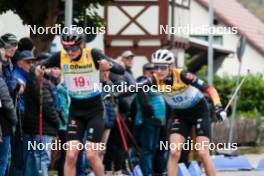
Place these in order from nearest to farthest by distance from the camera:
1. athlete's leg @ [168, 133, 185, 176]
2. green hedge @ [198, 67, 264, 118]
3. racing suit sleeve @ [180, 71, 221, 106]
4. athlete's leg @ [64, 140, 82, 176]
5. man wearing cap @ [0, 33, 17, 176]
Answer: man wearing cap @ [0, 33, 17, 176]
athlete's leg @ [64, 140, 82, 176]
racing suit sleeve @ [180, 71, 221, 106]
athlete's leg @ [168, 133, 185, 176]
green hedge @ [198, 67, 264, 118]

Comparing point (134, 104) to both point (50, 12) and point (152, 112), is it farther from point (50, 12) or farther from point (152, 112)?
point (50, 12)

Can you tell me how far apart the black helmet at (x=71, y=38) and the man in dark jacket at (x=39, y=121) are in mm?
Answer: 1067

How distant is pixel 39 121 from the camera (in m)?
14.2

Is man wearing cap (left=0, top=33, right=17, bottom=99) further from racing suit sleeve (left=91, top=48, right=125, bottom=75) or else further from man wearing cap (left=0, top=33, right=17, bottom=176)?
racing suit sleeve (left=91, top=48, right=125, bottom=75)

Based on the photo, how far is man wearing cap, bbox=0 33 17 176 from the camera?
12.8 metres

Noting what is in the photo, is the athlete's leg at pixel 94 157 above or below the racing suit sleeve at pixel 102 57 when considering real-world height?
below

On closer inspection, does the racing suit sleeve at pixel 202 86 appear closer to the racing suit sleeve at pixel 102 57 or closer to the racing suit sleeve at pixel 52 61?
the racing suit sleeve at pixel 102 57

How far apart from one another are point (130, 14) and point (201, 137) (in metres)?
17.6

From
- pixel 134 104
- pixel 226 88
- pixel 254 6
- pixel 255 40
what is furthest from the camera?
pixel 254 6

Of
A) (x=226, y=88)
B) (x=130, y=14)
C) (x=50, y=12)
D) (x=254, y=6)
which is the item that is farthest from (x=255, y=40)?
(x=254, y=6)

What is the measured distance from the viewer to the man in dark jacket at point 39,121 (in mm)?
14211

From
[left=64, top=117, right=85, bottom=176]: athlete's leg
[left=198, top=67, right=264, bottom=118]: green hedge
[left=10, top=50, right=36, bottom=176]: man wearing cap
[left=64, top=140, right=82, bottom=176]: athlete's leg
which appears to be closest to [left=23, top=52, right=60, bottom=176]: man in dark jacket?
[left=10, top=50, right=36, bottom=176]: man wearing cap

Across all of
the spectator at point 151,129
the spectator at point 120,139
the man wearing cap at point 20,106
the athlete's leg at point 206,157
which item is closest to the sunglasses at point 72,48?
the man wearing cap at point 20,106

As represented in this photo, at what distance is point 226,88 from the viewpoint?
3622 cm
